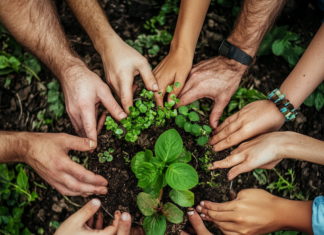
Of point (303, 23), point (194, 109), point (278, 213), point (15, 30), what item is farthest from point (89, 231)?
point (303, 23)

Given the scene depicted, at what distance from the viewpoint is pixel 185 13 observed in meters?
1.90

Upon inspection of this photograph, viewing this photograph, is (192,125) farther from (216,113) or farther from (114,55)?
(114,55)

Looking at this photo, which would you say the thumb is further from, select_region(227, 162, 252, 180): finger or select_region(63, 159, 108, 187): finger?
select_region(227, 162, 252, 180): finger

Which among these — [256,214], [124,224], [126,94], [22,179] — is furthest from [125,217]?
[22,179]

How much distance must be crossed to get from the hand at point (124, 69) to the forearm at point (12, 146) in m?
0.85

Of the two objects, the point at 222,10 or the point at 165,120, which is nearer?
the point at 165,120

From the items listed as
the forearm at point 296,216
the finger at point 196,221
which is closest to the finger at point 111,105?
the finger at point 196,221

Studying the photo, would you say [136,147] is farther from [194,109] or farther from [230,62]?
[230,62]

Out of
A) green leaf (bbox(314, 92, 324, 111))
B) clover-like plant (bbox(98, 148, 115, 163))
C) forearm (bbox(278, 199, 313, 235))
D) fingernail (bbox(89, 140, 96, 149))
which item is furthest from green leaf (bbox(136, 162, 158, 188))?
green leaf (bbox(314, 92, 324, 111))

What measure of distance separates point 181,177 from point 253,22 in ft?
4.86

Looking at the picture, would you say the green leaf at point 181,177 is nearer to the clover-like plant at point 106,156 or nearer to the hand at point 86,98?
Result: the clover-like plant at point 106,156

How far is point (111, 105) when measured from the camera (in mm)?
1727

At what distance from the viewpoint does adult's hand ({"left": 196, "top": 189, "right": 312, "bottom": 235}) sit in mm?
1691

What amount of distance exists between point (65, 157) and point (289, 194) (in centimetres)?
220
